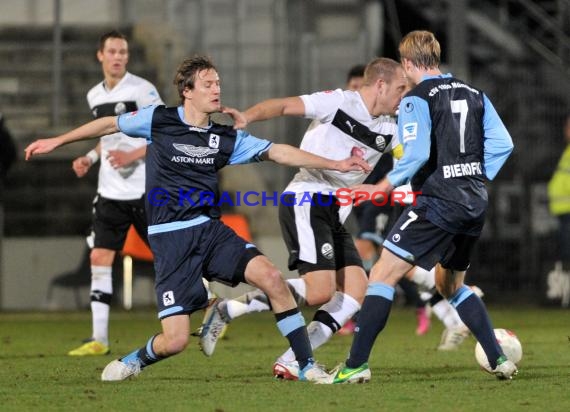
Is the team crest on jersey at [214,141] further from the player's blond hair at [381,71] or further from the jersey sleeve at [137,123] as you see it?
the player's blond hair at [381,71]

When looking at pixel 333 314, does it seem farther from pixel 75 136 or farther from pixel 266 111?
pixel 75 136

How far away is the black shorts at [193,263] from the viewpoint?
732cm

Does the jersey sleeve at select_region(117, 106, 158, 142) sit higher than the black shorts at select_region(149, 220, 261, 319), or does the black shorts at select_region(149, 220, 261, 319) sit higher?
the jersey sleeve at select_region(117, 106, 158, 142)

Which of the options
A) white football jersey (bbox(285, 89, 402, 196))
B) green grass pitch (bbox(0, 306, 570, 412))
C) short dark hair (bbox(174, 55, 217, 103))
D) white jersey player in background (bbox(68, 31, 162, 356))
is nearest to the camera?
green grass pitch (bbox(0, 306, 570, 412))

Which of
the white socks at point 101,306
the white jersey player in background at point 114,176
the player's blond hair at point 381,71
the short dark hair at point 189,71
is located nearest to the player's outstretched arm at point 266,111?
the short dark hair at point 189,71

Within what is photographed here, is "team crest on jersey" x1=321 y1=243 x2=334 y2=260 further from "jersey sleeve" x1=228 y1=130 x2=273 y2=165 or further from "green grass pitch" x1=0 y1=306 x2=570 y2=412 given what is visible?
"jersey sleeve" x1=228 y1=130 x2=273 y2=165

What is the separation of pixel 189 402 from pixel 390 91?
285 cm

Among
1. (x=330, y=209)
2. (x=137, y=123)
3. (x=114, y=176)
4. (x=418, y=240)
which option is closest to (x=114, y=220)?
(x=114, y=176)

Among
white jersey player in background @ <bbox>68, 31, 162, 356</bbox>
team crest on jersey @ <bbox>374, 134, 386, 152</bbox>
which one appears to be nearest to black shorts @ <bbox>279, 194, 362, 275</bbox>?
team crest on jersey @ <bbox>374, 134, 386, 152</bbox>

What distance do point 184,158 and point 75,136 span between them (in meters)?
0.64

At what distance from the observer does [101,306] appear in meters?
10.0

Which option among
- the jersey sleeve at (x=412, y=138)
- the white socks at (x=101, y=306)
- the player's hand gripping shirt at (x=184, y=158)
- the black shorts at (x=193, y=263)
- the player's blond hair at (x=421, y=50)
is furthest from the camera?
the white socks at (x=101, y=306)

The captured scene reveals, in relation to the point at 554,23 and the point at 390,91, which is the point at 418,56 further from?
the point at 554,23

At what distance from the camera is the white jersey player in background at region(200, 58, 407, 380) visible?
818 cm
